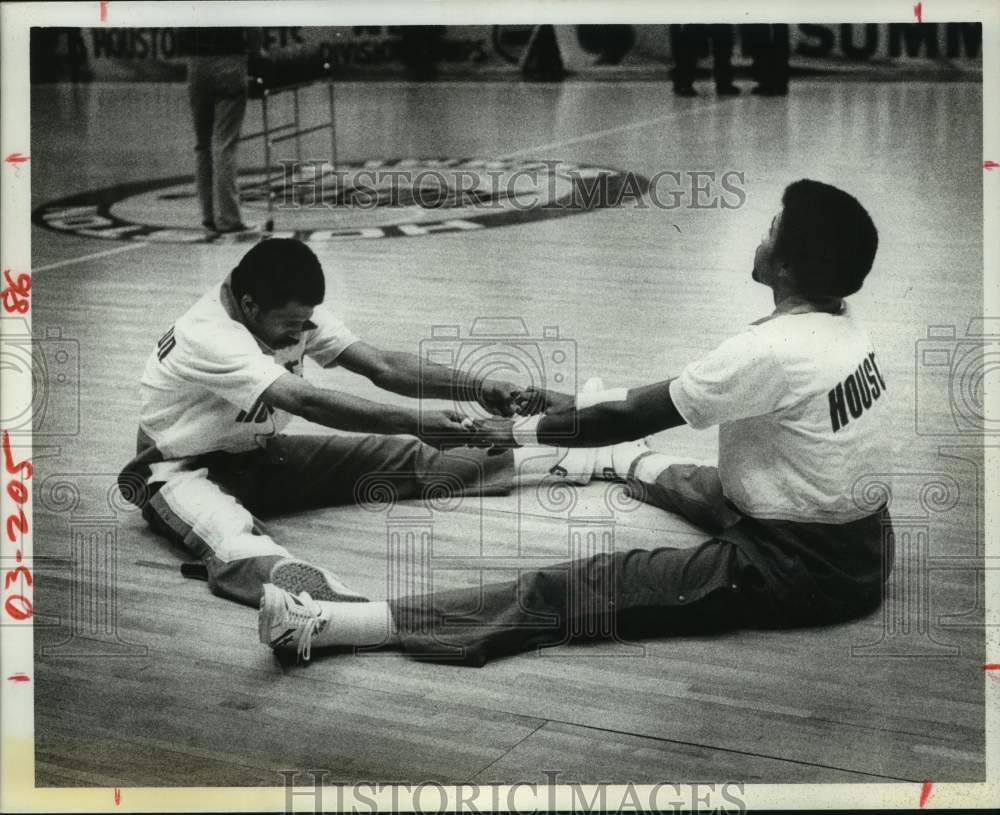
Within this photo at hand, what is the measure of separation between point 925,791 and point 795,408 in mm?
1413

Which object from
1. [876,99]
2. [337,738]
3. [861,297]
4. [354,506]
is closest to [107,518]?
[354,506]

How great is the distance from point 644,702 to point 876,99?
306cm

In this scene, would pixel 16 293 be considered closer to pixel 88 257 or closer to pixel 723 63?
pixel 88 257

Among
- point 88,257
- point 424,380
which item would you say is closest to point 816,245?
point 424,380

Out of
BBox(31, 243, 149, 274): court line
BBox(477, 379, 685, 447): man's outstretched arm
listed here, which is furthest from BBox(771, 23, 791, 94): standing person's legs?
BBox(31, 243, 149, 274): court line

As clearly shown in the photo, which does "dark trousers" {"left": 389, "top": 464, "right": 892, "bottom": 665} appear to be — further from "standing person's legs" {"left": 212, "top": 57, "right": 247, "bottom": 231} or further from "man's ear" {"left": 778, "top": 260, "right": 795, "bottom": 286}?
"standing person's legs" {"left": 212, "top": 57, "right": 247, "bottom": 231}

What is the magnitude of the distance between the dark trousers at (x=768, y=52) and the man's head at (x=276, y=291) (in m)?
1.95

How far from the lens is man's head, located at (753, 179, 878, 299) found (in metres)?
5.94

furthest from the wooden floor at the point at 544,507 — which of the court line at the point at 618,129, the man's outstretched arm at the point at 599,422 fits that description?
the man's outstretched arm at the point at 599,422

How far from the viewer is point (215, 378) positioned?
6.24 metres

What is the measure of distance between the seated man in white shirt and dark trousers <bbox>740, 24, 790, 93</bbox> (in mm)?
1630

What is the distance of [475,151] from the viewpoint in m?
6.90

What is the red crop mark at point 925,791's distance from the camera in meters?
5.50

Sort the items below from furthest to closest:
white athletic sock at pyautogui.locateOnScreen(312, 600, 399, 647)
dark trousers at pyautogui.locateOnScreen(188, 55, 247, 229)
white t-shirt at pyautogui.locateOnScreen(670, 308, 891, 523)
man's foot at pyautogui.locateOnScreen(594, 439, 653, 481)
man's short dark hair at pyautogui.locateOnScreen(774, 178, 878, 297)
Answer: dark trousers at pyautogui.locateOnScreen(188, 55, 247, 229)
man's foot at pyautogui.locateOnScreen(594, 439, 653, 481)
man's short dark hair at pyautogui.locateOnScreen(774, 178, 878, 297)
white athletic sock at pyautogui.locateOnScreen(312, 600, 399, 647)
white t-shirt at pyautogui.locateOnScreen(670, 308, 891, 523)
